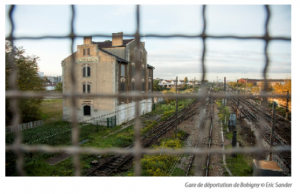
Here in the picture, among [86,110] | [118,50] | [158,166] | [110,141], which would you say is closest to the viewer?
[158,166]

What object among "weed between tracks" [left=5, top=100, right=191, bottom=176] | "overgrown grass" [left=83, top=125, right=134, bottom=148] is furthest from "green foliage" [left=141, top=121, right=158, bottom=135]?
"overgrown grass" [left=83, top=125, right=134, bottom=148]

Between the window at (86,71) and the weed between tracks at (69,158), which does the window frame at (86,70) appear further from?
the weed between tracks at (69,158)

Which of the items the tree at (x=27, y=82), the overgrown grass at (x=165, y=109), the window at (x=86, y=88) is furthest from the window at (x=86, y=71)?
the overgrown grass at (x=165, y=109)

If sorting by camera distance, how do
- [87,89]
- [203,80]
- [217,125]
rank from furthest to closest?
[217,125] < [87,89] < [203,80]

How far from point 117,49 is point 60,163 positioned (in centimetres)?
825

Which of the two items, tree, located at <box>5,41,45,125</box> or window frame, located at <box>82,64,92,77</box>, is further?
window frame, located at <box>82,64,92,77</box>

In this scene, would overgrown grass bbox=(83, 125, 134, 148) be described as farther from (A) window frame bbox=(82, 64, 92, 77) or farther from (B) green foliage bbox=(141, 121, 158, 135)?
(A) window frame bbox=(82, 64, 92, 77)

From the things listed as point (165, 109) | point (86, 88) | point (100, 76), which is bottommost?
point (165, 109)

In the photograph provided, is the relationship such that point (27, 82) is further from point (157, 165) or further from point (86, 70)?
point (157, 165)

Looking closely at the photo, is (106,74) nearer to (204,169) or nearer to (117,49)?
(117,49)

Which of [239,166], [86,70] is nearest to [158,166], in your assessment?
[239,166]

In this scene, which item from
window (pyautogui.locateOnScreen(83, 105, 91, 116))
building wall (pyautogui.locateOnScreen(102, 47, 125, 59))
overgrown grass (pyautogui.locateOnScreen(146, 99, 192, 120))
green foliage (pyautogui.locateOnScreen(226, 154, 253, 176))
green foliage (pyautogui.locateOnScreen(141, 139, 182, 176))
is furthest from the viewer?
overgrown grass (pyautogui.locateOnScreen(146, 99, 192, 120))

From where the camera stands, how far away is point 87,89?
1185 centimetres
